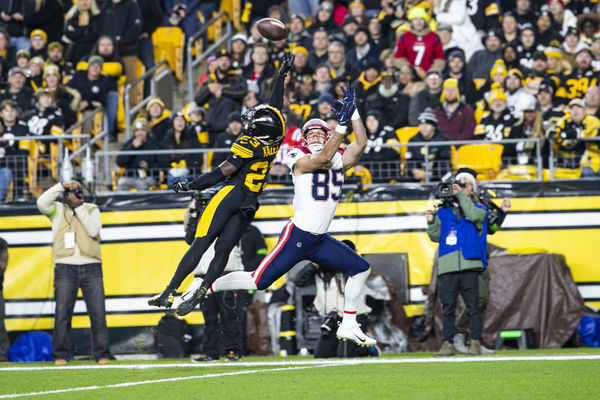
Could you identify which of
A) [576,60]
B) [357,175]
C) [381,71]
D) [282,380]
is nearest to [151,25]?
[381,71]

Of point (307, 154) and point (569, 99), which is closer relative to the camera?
point (307, 154)

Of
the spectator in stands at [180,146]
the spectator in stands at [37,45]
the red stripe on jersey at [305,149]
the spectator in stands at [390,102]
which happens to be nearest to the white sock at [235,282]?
the red stripe on jersey at [305,149]

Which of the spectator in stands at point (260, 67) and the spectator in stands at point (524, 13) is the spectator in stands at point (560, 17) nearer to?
the spectator in stands at point (524, 13)

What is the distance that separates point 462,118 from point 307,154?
5.39 m

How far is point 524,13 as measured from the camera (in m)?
16.3

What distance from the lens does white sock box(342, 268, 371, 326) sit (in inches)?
373

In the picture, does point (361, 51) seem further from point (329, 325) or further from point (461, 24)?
point (329, 325)

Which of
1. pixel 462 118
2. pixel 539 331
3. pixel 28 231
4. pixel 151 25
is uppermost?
pixel 151 25

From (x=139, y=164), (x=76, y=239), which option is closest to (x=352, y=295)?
(x=76, y=239)

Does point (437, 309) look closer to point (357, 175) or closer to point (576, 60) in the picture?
point (357, 175)

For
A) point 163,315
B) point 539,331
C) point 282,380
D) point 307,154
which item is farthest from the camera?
point 163,315

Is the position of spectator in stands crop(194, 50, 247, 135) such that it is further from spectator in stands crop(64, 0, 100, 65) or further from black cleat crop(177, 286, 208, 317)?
black cleat crop(177, 286, 208, 317)

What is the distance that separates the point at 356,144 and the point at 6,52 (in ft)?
34.8

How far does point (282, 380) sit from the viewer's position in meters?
8.41
